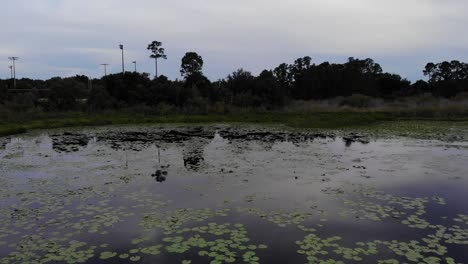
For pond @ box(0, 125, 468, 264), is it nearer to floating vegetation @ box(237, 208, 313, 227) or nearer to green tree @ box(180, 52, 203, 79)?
floating vegetation @ box(237, 208, 313, 227)

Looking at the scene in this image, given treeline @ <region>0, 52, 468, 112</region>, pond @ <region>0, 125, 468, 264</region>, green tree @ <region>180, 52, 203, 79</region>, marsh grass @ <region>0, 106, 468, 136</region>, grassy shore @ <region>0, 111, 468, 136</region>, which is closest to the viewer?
pond @ <region>0, 125, 468, 264</region>

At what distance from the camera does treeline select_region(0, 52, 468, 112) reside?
114ft

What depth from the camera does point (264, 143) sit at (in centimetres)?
1617

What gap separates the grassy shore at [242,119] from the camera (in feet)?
80.7

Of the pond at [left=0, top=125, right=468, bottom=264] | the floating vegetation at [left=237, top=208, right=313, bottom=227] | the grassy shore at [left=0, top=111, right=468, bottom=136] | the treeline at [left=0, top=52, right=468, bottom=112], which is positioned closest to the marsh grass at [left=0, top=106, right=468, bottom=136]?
the grassy shore at [left=0, top=111, right=468, bottom=136]

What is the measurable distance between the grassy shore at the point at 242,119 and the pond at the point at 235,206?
10.7m

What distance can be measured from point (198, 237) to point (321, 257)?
1817 mm

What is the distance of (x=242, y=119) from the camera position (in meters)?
28.7

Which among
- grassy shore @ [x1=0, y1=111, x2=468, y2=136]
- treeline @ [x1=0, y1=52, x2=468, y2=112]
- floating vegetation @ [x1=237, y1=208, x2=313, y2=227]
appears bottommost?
floating vegetation @ [x1=237, y1=208, x2=313, y2=227]

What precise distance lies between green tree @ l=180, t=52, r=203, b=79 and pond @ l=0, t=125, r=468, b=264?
3581 cm

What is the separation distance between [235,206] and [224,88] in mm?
34885

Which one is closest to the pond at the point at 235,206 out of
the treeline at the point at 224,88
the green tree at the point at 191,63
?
the treeline at the point at 224,88

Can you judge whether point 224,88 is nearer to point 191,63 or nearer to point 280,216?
point 191,63

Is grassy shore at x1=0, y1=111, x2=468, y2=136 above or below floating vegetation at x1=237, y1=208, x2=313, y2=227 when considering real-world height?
above
